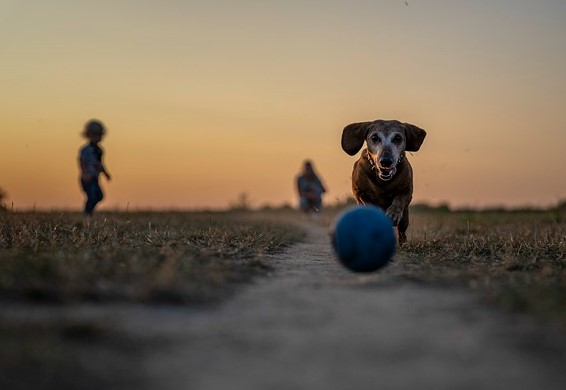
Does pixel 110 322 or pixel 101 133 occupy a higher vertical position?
pixel 101 133

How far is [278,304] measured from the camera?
15.5 ft

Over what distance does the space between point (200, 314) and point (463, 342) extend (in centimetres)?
155

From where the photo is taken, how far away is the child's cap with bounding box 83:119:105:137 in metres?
13.6

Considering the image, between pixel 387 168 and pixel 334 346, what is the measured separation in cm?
571

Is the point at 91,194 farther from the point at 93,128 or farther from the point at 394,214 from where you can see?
the point at 394,214

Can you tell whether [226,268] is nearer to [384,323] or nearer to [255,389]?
[384,323]

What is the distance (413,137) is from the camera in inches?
405

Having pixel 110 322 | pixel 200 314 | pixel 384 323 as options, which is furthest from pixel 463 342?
pixel 110 322

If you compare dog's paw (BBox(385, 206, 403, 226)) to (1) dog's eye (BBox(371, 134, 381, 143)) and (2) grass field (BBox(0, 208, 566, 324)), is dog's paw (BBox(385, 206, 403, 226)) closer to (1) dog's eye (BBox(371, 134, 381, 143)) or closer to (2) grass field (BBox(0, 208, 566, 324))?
(2) grass field (BBox(0, 208, 566, 324))

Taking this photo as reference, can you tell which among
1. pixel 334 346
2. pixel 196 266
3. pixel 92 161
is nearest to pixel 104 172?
pixel 92 161

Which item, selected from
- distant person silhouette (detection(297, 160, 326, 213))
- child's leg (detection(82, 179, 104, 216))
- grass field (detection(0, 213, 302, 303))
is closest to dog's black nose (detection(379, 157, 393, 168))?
grass field (detection(0, 213, 302, 303))

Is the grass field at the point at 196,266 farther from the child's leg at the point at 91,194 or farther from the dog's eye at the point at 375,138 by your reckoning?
the child's leg at the point at 91,194

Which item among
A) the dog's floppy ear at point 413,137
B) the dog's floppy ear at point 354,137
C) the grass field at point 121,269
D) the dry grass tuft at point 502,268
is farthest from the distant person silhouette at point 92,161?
the dry grass tuft at point 502,268

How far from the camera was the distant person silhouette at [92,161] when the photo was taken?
13578 mm
